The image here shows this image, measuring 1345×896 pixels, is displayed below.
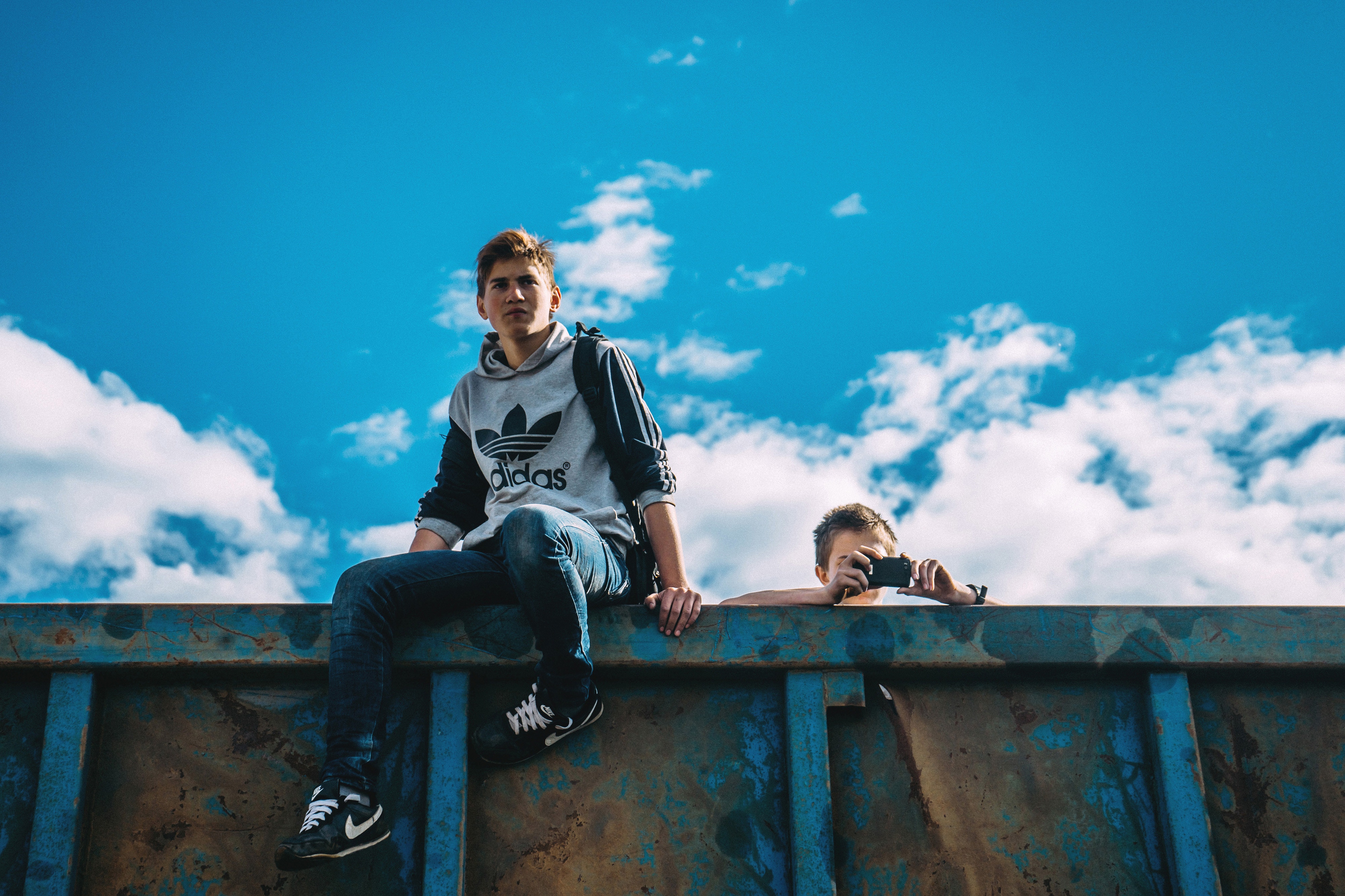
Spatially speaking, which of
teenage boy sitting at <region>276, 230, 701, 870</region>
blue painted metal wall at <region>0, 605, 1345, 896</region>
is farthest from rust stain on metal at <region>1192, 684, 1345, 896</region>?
teenage boy sitting at <region>276, 230, 701, 870</region>

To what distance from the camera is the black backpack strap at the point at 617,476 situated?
2.22 metres

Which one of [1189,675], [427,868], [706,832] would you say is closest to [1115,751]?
[1189,675]

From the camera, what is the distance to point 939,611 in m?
1.94

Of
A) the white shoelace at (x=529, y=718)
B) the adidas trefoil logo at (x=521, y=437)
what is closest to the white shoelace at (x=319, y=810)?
the white shoelace at (x=529, y=718)

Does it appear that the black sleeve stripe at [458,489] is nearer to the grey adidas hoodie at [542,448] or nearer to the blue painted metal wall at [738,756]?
the grey adidas hoodie at [542,448]

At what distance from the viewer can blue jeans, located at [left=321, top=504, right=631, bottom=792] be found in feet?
5.65

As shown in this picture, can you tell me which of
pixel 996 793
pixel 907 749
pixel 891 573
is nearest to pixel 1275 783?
pixel 996 793

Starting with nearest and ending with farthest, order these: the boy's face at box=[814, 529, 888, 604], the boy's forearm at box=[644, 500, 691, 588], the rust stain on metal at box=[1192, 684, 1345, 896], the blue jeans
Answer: the blue jeans
the rust stain on metal at box=[1192, 684, 1345, 896]
the boy's forearm at box=[644, 500, 691, 588]
the boy's face at box=[814, 529, 888, 604]

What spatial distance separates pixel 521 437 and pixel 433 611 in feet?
1.83

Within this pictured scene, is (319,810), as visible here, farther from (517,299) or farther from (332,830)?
(517,299)

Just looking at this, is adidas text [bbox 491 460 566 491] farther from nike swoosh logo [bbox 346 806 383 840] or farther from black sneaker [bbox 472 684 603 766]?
nike swoosh logo [bbox 346 806 383 840]

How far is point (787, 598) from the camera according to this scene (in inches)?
86.7

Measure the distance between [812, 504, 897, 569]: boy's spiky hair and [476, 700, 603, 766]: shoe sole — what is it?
4.31ft

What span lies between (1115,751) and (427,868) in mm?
1333
